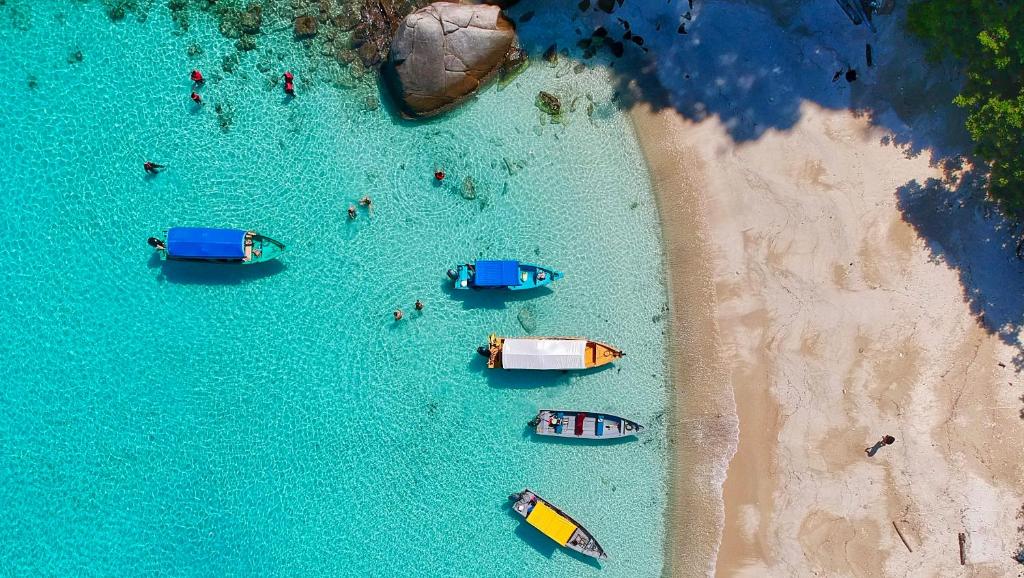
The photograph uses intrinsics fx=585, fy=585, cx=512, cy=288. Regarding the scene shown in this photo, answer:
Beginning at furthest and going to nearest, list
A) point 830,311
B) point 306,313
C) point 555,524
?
point 306,313
point 830,311
point 555,524

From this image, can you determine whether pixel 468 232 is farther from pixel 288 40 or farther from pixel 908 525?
pixel 908 525

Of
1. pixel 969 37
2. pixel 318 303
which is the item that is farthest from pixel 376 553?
pixel 969 37

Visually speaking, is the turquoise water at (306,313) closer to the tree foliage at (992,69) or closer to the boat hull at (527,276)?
the boat hull at (527,276)

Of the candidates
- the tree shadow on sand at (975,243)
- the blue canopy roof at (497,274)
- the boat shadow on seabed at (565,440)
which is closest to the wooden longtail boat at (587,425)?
the boat shadow on seabed at (565,440)

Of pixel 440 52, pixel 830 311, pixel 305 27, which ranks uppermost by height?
pixel 305 27

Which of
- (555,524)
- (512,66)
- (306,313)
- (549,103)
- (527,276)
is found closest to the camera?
(555,524)

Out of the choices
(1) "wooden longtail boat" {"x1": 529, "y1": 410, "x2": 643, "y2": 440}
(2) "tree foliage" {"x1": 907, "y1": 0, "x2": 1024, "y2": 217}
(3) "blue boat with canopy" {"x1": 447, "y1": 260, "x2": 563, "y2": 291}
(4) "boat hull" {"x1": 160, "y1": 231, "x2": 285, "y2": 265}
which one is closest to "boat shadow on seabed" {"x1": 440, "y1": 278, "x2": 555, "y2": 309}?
(3) "blue boat with canopy" {"x1": 447, "y1": 260, "x2": 563, "y2": 291}

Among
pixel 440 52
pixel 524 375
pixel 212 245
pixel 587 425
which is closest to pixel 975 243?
A: pixel 587 425

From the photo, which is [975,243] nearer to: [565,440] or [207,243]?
[565,440]
